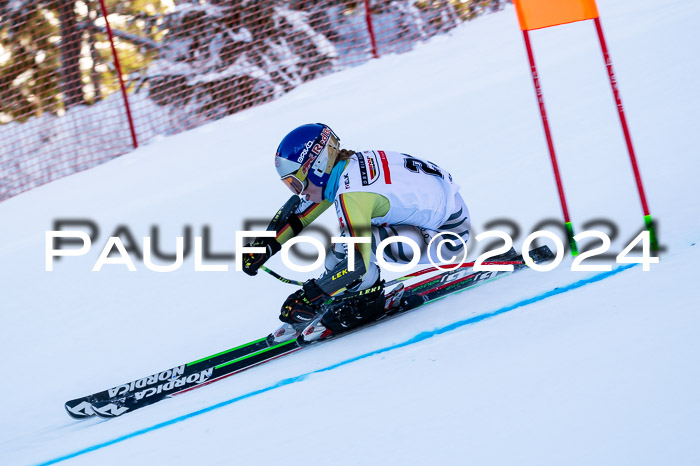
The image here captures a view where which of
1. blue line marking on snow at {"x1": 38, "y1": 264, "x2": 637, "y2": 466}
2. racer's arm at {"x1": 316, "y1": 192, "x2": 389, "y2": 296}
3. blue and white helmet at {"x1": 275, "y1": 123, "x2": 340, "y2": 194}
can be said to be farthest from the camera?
blue and white helmet at {"x1": 275, "y1": 123, "x2": 340, "y2": 194}

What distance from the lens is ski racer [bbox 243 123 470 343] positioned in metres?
3.57

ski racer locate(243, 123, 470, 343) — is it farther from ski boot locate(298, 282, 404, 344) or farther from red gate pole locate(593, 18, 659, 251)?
red gate pole locate(593, 18, 659, 251)

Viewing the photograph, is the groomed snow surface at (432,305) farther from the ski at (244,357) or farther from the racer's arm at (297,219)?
the racer's arm at (297,219)

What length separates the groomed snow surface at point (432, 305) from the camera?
248 cm

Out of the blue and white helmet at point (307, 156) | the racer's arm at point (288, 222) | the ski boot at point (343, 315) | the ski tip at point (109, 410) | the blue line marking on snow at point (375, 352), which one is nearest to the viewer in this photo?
the blue line marking on snow at point (375, 352)

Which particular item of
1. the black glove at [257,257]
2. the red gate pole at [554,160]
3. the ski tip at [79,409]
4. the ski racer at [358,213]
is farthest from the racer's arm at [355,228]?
the ski tip at [79,409]

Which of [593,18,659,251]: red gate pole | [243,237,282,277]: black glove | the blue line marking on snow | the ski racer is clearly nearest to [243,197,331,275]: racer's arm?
[243,237,282,277]: black glove

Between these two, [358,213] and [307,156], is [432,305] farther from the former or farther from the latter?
[307,156]

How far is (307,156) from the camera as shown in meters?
3.65

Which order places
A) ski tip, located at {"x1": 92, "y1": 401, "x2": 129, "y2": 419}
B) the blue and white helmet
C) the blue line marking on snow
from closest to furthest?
1. the blue line marking on snow
2. the blue and white helmet
3. ski tip, located at {"x1": 92, "y1": 401, "x2": 129, "y2": 419}

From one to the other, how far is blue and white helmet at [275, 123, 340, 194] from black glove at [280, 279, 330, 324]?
0.52 metres

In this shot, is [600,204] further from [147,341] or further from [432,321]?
[147,341]

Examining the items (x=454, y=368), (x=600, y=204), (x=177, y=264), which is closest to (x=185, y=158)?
(x=177, y=264)

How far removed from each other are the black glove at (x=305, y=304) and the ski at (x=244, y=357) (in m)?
0.27
